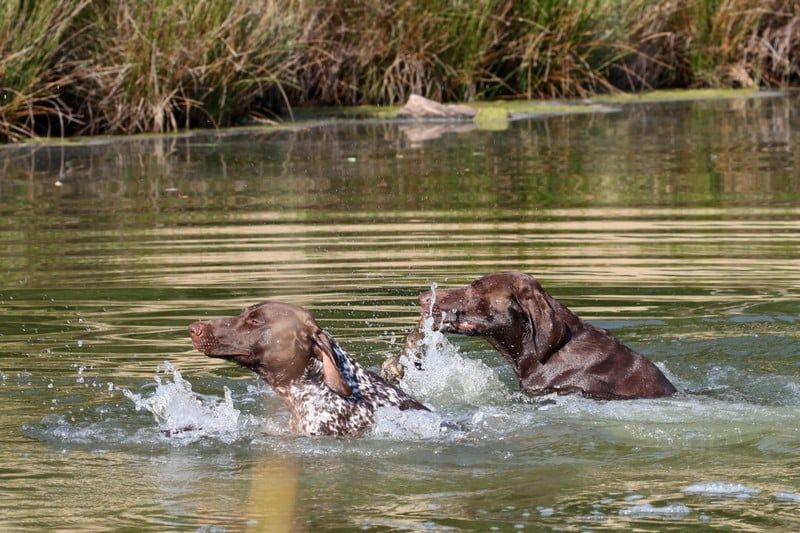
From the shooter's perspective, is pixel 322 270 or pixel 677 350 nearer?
pixel 677 350

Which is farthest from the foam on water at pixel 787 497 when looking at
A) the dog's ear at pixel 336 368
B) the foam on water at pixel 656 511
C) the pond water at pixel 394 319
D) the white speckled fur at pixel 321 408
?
the white speckled fur at pixel 321 408

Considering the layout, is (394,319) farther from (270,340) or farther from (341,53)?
(341,53)

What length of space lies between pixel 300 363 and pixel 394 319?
8.79ft

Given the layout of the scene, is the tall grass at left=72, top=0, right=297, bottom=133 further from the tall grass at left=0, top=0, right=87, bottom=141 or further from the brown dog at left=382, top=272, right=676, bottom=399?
the brown dog at left=382, top=272, right=676, bottom=399

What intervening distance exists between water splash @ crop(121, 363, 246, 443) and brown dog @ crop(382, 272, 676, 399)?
124 cm

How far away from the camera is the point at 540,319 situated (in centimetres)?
884

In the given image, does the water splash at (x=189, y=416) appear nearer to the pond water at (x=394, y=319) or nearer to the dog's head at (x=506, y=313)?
the pond water at (x=394, y=319)

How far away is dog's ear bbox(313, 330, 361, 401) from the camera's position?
766 cm

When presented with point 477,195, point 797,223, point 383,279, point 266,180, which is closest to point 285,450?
point 383,279

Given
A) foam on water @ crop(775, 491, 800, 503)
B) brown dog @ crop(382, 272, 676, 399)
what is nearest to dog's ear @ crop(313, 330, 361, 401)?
brown dog @ crop(382, 272, 676, 399)

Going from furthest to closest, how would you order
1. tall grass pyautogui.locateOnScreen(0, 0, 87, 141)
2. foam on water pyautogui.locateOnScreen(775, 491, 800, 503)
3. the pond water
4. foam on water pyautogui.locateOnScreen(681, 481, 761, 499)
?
tall grass pyautogui.locateOnScreen(0, 0, 87, 141) < the pond water < foam on water pyautogui.locateOnScreen(681, 481, 761, 499) < foam on water pyautogui.locateOnScreen(775, 491, 800, 503)

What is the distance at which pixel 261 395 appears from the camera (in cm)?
903

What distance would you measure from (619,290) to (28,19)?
437 inches

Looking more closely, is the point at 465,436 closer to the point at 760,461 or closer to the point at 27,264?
the point at 760,461
